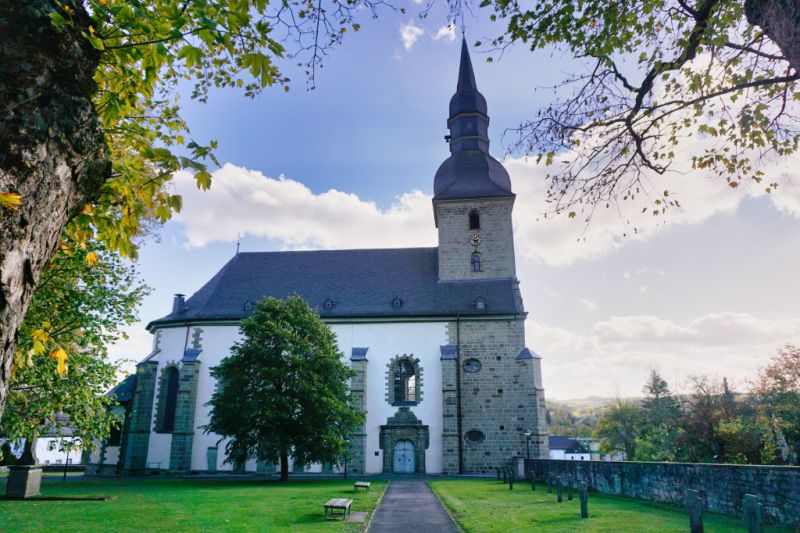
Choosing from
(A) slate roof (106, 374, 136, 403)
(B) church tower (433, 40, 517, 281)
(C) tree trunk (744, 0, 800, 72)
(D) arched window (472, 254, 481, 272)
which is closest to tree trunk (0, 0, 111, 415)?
(C) tree trunk (744, 0, 800, 72)

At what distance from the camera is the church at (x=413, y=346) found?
2659 centimetres

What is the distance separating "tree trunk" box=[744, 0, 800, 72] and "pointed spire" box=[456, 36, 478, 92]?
1205 inches

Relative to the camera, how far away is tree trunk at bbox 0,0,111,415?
105 inches

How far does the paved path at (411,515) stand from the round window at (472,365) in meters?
11.8

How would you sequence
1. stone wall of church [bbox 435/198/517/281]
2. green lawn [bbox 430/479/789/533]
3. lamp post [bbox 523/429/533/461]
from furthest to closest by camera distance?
stone wall of church [bbox 435/198/517/281] → lamp post [bbox 523/429/533/461] → green lawn [bbox 430/479/789/533]

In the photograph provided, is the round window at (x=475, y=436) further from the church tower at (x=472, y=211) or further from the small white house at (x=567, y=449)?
the small white house at (x=567, y=449)

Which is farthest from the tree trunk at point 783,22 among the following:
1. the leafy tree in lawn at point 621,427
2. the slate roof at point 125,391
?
the leafy tree in lawn at point 621,427

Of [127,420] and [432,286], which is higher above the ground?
[432,286]

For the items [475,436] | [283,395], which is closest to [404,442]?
[475,436]

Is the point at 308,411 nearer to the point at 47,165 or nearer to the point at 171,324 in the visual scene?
the point at 171,324

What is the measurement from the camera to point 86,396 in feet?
45.1

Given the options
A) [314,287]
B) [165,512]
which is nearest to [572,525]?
[165,512]

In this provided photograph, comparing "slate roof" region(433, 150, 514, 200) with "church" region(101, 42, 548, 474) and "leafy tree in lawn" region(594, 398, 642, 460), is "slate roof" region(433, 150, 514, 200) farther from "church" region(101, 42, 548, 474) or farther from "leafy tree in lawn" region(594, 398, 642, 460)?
"leafy tree in lawn" region(594, 398, 642, 460)

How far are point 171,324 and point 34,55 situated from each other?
98.7 ft
